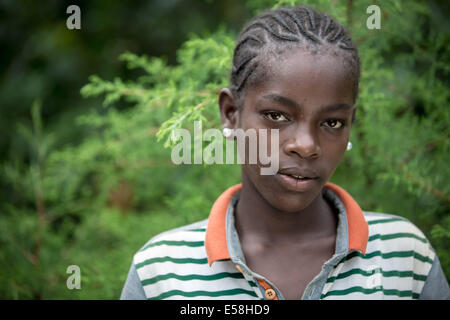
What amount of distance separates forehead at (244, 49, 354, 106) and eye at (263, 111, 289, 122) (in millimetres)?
61

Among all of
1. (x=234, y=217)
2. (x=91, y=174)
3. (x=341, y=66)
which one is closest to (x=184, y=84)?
(x=234, y=217)

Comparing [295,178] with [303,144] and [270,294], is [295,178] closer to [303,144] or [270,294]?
[303,144]

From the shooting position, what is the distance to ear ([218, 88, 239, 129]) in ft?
4.61

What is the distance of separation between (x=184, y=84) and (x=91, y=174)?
64.4 inches

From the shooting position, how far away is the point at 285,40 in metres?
1.25

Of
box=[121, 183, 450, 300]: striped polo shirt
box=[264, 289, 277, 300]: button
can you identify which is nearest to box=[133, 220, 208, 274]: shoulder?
box=[121, 183, 450, 300]: striped polo shirt

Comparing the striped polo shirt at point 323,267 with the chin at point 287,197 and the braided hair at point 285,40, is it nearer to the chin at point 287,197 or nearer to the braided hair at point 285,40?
the chin at point 287,197

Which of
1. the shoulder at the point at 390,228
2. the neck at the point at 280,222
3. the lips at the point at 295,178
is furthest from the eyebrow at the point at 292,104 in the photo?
the shoulder at the point at 390,228

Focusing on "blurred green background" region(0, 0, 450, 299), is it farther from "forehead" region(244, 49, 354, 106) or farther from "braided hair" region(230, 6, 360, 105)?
"forehead" region(244, 49, 354, 106)

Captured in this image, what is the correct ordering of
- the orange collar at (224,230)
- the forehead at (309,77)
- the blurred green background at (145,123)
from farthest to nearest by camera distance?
the blurred green background at (145,123) → the orange collar at (224,230) → the forehead at (309,77)

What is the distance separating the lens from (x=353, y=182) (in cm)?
213

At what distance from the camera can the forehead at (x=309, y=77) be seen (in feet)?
3.95

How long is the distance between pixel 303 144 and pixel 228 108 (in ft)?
1.06
